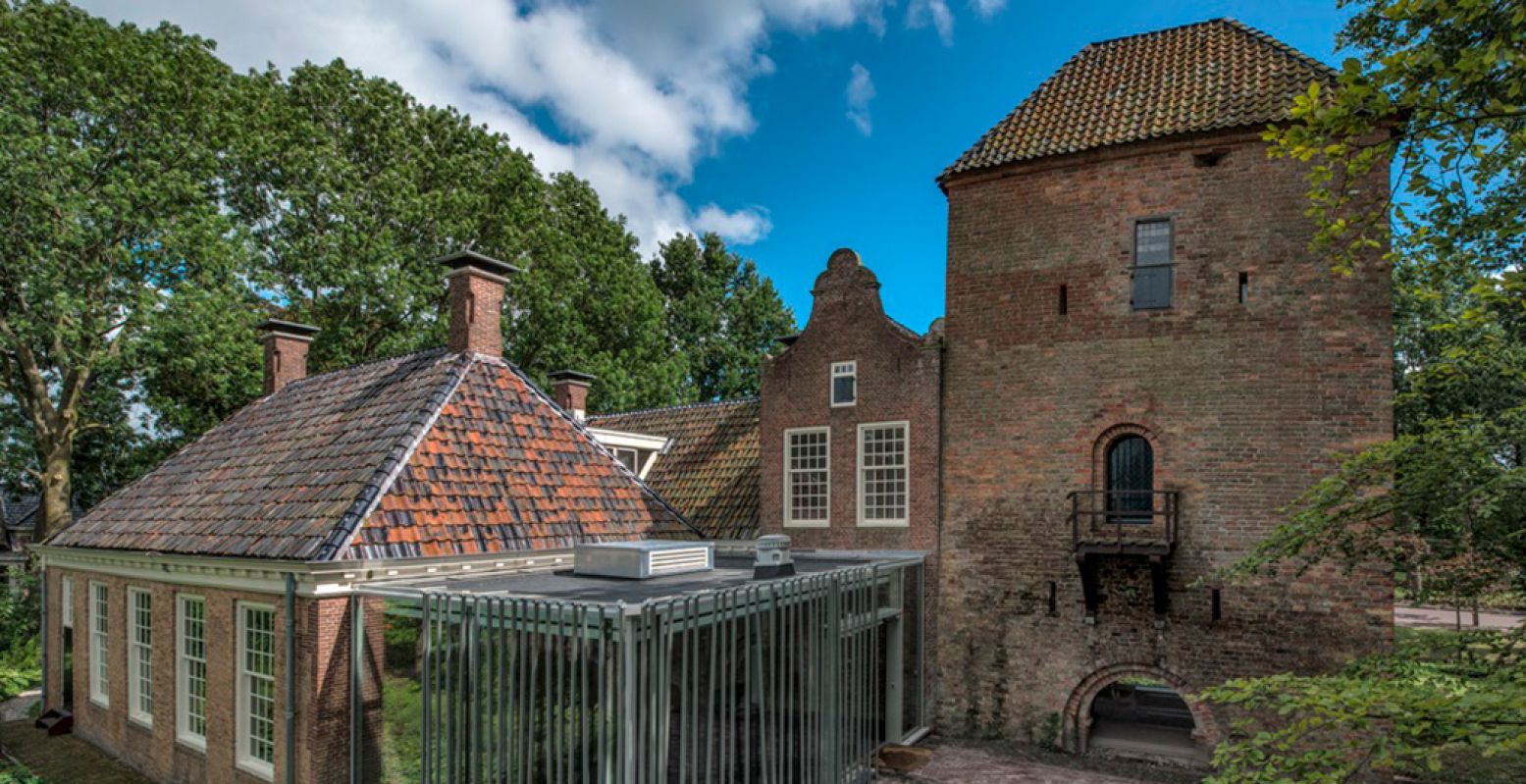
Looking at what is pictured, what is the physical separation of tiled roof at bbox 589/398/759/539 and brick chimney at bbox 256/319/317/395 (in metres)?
8.52

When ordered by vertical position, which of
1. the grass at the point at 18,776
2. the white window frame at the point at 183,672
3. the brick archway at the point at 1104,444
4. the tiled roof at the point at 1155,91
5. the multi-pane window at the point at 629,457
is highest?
the tiled roof at the point at 1155,91

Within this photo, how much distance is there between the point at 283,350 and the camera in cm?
1781

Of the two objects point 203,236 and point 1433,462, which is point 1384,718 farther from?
point 203,236

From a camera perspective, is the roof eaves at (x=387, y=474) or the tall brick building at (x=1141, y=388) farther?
the tall brick building at (x=1141, y=388)

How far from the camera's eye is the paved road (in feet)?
98.7

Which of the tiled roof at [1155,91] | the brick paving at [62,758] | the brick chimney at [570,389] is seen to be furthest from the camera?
the brick chimney at [570,389]

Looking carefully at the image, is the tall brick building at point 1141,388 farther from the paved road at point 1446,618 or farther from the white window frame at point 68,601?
the paved road at point 1446,618

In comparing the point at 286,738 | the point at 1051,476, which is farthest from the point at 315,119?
the point at 1051,476

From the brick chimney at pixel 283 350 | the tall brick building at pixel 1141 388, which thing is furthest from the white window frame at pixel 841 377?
the brick chimney at pixel 283 350

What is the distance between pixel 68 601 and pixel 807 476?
49.1ft

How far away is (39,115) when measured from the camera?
755 inches

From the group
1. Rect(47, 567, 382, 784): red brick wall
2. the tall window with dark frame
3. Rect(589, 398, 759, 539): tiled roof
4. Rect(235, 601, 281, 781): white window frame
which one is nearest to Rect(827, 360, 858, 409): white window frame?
Rect(589, 398, 759, 539): tiled roof

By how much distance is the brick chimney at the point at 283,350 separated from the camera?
1772 centimetres

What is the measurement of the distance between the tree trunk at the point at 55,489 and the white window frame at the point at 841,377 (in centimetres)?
2102
